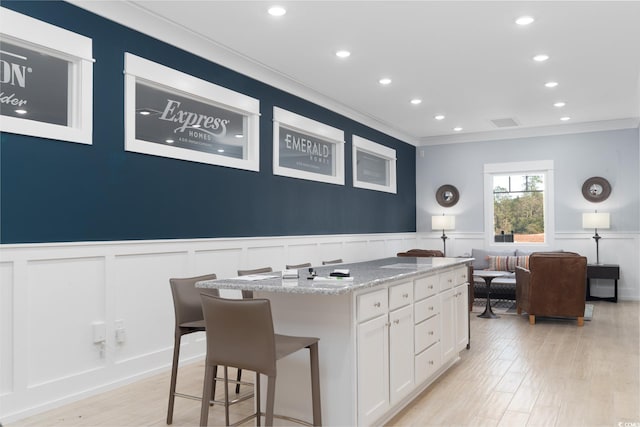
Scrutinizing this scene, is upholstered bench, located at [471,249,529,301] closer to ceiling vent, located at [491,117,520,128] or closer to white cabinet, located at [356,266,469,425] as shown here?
ceiling vent, located at [491,117,520,128]

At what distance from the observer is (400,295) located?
10.9ft

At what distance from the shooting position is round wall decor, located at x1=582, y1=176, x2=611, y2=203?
856 centimetres

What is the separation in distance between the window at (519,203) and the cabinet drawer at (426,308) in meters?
5.91

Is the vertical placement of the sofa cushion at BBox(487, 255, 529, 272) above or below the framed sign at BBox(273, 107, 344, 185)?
below

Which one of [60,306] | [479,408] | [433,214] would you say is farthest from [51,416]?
[433,214]

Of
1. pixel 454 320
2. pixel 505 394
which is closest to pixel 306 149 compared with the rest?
pixel 454 320

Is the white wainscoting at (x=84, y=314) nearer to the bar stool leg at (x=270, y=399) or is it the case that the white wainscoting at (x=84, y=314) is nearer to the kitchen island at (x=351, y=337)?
the kitchen island at (x=351, y=337)

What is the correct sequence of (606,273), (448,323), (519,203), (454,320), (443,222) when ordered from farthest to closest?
(443,222), (519,203), (606,273), (454,320), (448,323)

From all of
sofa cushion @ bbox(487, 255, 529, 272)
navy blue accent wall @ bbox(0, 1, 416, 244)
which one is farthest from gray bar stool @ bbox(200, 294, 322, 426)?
sofa cushion @ bbox(487, 255, 529, 272)

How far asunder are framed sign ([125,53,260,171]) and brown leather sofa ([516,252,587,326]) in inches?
143

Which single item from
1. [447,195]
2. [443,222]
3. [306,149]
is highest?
[306,149]

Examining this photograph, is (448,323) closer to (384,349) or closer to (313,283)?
(384,349)

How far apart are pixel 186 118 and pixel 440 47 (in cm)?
250

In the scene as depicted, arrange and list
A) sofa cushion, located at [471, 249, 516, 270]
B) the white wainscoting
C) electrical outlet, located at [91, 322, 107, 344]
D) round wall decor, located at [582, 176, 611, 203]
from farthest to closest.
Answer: sofa cushion, located at [471, 249, 516, 270] → round wall decor, located at [582, 176, 611, 203] → electrical outlet, located at [91, 322, 107, 344] → the white wainscoting
